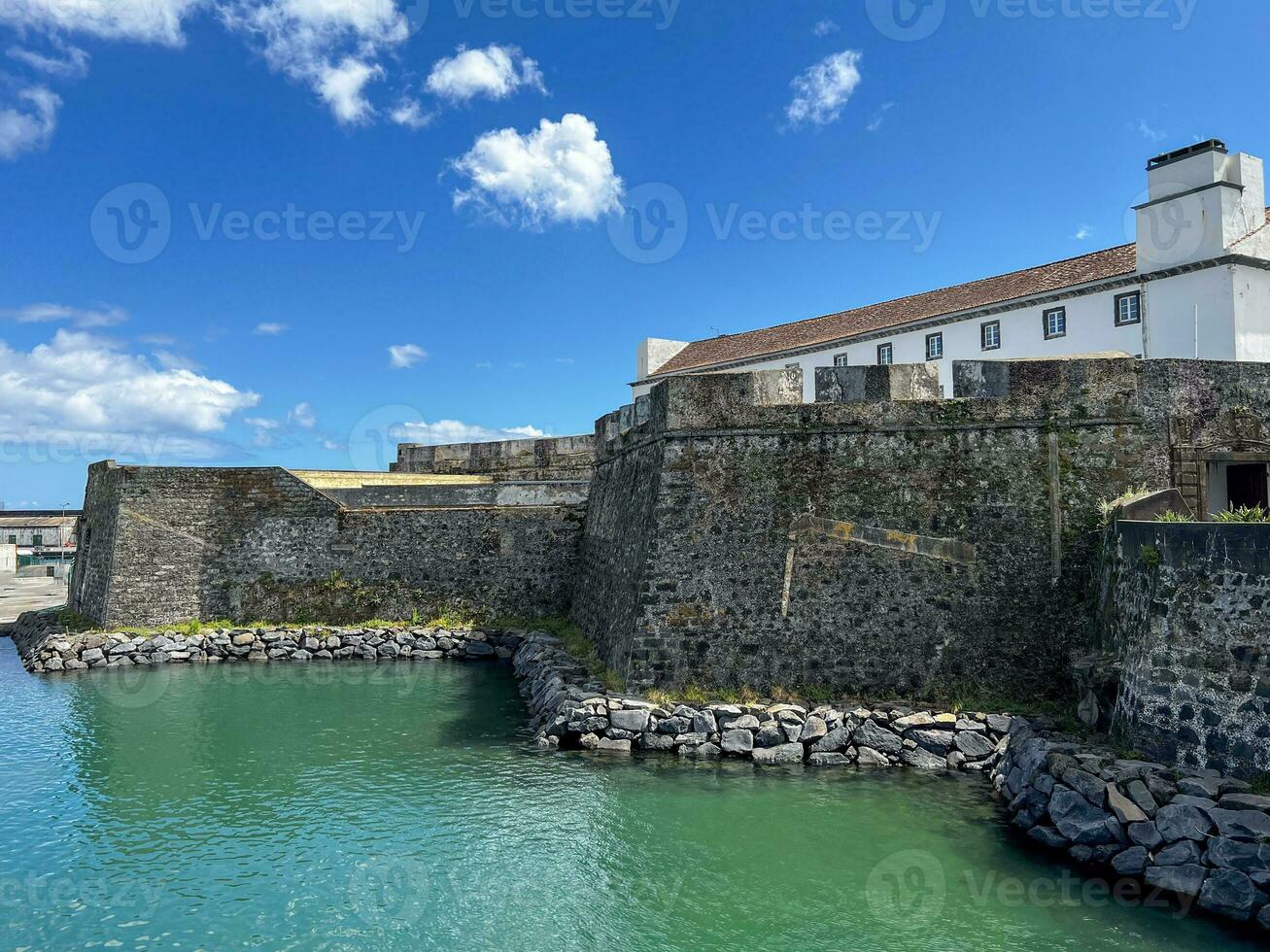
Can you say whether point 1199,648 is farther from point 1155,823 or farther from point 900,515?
point 900,515

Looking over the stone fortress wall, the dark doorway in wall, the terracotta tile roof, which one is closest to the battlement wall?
the stone fortress wall

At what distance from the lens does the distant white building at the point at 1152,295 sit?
22891mm

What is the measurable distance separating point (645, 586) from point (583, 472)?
9.99 meters

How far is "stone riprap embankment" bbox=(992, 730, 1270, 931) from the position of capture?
20.9 ft

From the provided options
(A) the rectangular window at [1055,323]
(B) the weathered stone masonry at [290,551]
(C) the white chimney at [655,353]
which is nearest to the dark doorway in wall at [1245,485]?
(B) the weathered stone masonry at [290,551]

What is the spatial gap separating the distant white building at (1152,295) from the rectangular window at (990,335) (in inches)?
1.3

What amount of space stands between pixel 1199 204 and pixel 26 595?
40.2 meters

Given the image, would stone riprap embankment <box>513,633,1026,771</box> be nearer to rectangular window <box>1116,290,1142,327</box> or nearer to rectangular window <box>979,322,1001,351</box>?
rectangular window <box>1116,290,1142,327</box>

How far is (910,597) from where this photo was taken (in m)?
10.4

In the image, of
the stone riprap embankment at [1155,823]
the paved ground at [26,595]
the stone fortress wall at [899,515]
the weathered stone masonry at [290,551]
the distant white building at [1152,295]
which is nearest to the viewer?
→ the stone riprap embankment at [1155,823]

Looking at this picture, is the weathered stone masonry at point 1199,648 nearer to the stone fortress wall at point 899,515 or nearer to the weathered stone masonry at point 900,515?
the stone fortress wall at point 899,515

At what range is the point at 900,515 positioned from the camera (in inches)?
420

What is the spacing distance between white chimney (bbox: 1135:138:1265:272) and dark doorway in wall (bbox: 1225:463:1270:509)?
15.8m

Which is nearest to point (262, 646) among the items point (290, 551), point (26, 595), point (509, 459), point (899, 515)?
point (290, 551)
